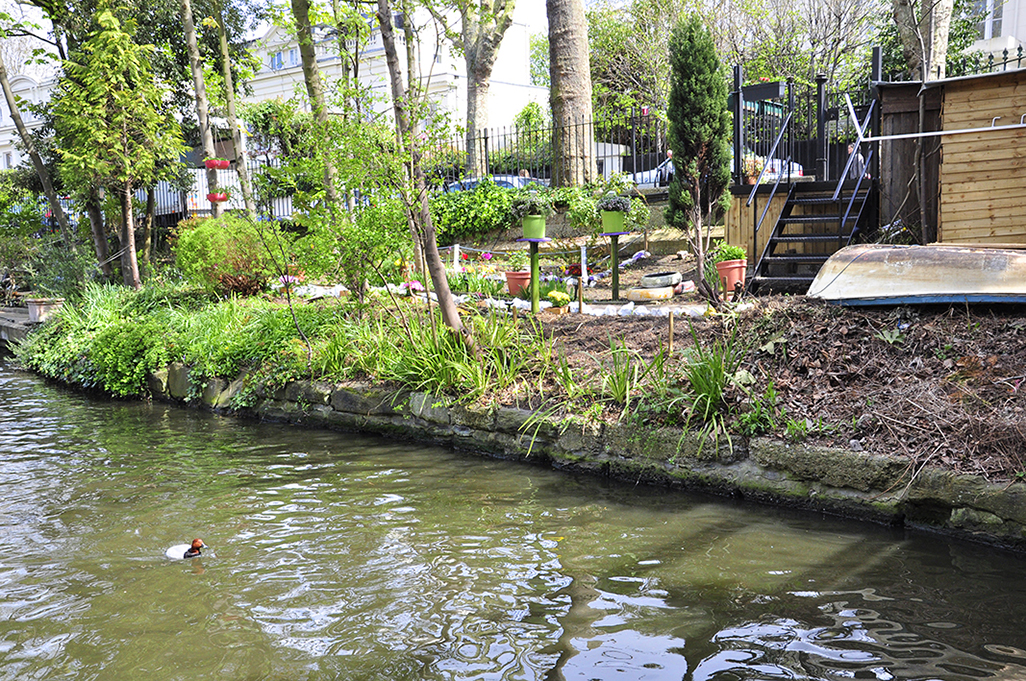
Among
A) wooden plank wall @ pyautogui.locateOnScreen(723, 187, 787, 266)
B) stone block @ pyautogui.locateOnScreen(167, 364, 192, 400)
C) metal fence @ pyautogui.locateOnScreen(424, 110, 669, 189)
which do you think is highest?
metal fence @ pyautogui.locateOnScreen(424, 110, 669, 189)

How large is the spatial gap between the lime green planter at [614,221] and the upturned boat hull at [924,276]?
3270mm

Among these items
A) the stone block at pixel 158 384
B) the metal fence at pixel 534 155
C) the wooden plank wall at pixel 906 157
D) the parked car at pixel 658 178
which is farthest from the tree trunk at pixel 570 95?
the stone block at pixel 158 384

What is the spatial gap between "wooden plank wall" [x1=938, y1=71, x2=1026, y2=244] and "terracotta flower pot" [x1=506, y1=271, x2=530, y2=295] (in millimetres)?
4620

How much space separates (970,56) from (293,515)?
18.1 meters

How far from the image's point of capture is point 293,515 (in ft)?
15.9

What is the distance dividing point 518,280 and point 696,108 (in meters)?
3.28

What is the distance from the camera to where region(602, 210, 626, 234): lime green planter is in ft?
28.8

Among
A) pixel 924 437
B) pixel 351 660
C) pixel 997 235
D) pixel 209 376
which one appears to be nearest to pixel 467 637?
pixel 351 660

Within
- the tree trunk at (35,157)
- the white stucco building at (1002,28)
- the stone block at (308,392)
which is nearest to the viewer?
the stone block at (308,392)

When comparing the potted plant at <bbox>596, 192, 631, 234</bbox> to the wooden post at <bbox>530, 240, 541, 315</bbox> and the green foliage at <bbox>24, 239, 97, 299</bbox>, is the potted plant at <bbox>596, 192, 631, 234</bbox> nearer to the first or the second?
the wooden post at <bbox>530, 240, 541, 315</bbox>

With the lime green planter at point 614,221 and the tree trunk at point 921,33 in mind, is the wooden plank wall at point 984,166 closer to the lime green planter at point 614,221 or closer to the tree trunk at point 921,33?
the lime green planter at point 614,221

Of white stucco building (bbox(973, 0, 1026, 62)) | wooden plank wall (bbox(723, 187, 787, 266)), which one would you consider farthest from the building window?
wooden plank wall (bbox(723, 187, 787, 266))

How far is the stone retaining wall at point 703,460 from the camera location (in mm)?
4066

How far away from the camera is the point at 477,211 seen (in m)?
14.0
